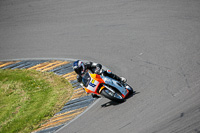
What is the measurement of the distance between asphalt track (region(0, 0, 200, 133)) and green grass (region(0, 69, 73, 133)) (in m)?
1.47

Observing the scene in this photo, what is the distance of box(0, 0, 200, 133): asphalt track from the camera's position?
25.9 feet

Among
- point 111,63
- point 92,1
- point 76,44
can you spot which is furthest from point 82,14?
point 111,63

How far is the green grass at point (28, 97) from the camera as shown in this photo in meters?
10.3

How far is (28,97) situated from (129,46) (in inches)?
193

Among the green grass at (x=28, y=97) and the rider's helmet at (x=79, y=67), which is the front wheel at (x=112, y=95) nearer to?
the rider's helmet at (x=79, y=67)

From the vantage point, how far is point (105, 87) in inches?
357

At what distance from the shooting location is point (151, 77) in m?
9.92

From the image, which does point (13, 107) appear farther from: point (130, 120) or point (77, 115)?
point (130, 120)

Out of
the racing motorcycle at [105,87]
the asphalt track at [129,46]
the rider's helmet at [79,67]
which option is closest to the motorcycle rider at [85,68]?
the rider's helmet at [79,67]

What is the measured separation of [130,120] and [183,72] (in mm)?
2760

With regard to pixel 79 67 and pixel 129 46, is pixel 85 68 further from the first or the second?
pixel 129 46

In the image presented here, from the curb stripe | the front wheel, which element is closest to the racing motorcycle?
the front wheel

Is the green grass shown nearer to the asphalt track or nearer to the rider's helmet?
the asphalt track

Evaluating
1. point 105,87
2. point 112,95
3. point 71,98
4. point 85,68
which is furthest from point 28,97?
point 112,95
